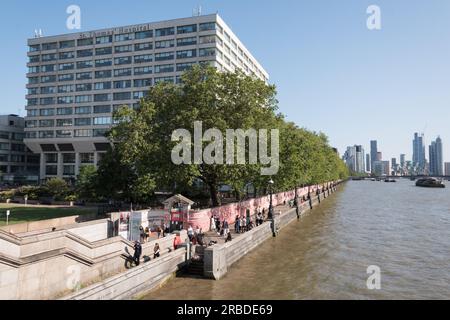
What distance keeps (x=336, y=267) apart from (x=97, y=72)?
88.4m

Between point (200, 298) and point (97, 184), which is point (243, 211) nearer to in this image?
point (97, 184)

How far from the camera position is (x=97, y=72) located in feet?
327

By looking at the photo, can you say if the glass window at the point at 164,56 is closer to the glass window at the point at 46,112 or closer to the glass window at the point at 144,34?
the glass window at the point at 144,34

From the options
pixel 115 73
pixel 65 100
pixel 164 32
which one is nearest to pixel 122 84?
pixel 115 73

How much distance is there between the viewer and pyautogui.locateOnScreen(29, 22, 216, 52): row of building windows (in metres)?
90.4

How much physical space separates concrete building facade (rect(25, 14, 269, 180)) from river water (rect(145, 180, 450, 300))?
193 ft

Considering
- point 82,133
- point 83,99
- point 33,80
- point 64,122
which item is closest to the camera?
point 82,133

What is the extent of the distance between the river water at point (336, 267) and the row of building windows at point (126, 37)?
60475 millimetres

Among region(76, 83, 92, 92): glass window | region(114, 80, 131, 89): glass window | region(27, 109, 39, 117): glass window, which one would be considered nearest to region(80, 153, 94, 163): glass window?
region(76, 83, 92, 92): glass window

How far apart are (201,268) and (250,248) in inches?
328

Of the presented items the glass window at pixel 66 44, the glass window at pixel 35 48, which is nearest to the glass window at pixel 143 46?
the glass window at pixel 66 44

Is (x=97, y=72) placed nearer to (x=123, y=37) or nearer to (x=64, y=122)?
(x=123, y=37)

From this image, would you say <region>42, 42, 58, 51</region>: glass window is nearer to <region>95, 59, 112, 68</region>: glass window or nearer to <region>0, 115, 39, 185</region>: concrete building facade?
<region>95, 59, 112, 68</region>: glass window
